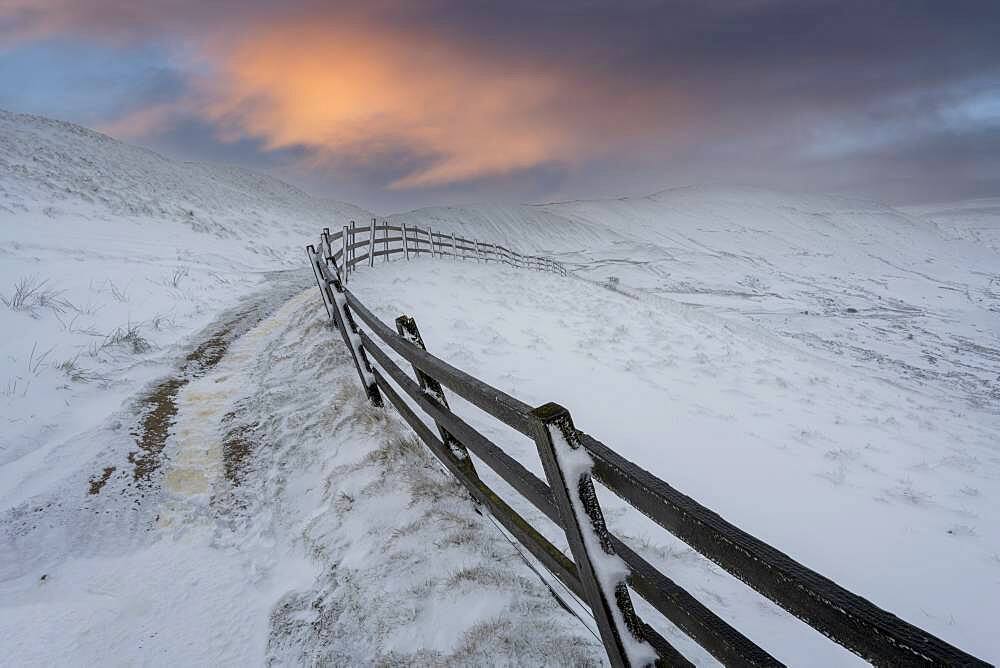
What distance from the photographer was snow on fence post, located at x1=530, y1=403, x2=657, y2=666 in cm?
166

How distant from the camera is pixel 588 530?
5.82 ft

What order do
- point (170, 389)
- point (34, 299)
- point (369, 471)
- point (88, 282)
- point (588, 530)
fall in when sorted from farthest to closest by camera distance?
point (88, 282) → point (34, 299) → point (170, 389) → point (369, 471) → point (588, 530)

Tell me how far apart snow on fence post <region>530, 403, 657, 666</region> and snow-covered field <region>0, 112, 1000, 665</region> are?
550 mm

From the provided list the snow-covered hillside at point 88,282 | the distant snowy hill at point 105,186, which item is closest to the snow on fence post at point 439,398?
the snow-covered hillside at point 88,282

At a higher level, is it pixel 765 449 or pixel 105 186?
pixel 105 186

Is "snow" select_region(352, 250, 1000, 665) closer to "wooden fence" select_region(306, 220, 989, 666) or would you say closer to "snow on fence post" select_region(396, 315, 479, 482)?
"snow on fence post" select_region(396, 315, 479, 482)

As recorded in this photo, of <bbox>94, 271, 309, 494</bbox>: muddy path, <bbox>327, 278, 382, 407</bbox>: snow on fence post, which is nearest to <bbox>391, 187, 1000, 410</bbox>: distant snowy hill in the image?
<bbox>327, 278, 382, 407</bbox>: snow on fence post

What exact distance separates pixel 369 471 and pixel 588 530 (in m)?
2.37

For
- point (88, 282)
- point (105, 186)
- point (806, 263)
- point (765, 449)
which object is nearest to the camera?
point (765, 449)

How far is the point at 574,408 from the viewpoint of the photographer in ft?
19.8

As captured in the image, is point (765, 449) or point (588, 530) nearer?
point (588, 530)

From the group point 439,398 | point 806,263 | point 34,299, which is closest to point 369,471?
point 439,398

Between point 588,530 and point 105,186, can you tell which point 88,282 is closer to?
point 588,530

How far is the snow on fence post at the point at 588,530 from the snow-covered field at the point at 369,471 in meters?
0.55
